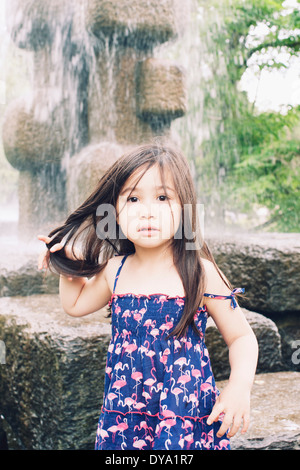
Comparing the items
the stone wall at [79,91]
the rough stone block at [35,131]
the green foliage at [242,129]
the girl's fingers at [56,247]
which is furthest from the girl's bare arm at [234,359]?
the green foliage at [242,129]

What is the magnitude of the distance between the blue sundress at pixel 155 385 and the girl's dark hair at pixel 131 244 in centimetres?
5

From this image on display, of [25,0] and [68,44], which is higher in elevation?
[25,0]

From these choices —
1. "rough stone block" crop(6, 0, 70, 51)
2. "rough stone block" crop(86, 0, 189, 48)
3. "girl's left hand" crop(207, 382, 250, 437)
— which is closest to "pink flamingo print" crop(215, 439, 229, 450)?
"girl's left hand" crop(207, 382, 250, 437)

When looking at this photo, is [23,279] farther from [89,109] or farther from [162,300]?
[89,109]

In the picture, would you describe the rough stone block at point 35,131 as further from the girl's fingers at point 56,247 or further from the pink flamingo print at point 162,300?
the pink flamingo print at point 162,300

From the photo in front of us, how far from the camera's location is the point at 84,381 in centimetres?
194

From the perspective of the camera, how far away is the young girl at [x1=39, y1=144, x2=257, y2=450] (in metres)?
1.31

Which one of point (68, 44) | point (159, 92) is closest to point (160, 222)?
point (159, 92)

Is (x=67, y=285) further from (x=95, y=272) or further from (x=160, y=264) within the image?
(x=160, y=264)

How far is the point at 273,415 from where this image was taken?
6.33 ft

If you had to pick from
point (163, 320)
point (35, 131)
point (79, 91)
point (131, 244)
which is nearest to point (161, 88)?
point (79, 91)

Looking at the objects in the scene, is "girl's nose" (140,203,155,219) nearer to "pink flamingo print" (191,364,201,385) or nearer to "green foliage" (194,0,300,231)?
"pink flamingo print" (191,364,201,385)

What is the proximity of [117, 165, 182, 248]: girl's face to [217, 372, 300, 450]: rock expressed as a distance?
0.85 m
